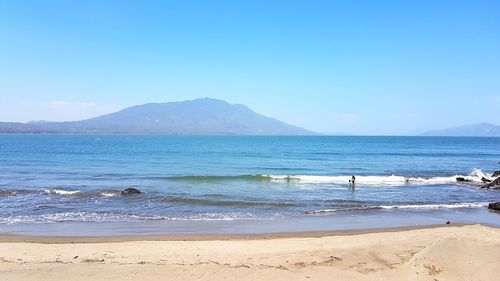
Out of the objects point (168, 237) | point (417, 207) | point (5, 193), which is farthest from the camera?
point (5, 193)

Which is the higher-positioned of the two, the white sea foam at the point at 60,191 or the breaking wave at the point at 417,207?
the white sea foam at the point at 60,191

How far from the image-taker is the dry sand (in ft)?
29.5

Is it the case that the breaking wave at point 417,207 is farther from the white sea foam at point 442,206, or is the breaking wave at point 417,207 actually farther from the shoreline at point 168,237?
the shoreline at point 168,237

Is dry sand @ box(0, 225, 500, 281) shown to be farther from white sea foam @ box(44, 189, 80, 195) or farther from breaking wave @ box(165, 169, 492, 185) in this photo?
breaking wave @ box(165, 169, 492, 185)

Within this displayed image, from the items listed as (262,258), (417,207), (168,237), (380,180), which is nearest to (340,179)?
(380,180)

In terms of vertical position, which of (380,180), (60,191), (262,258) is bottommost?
(380,180)

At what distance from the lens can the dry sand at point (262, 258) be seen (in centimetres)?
900

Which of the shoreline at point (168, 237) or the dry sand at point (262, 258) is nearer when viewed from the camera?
the dry sand at point (262, 258)

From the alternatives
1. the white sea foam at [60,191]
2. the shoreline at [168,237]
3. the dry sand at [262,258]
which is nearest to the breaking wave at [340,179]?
the white sea foam at [60,191]

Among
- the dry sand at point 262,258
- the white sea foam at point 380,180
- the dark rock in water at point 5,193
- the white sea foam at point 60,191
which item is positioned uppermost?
the dry sand at point 262,258

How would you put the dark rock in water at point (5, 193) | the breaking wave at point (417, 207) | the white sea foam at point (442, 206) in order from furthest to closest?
the dark rock in water at point (5, 193)
the white sea foam at point (442, 206)
the breaking wave at point (417, 207)

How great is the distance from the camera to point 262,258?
1049cm

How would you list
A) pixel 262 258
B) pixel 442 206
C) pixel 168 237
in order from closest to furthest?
pixel 262 258 < pixel 168 237 < pixel 442 206

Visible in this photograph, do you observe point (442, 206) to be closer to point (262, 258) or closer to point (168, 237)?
point (262, 258)
